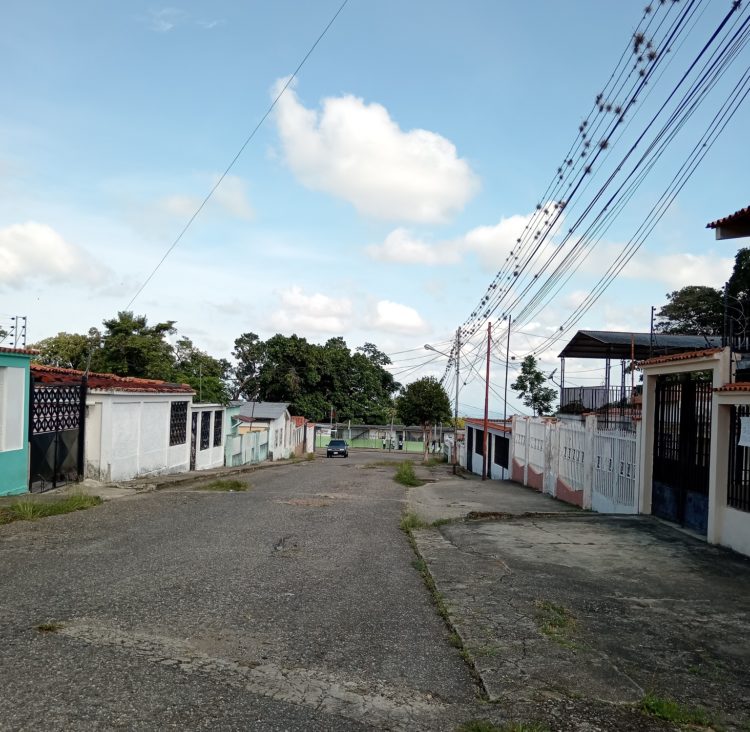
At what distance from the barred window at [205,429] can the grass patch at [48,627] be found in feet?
71.3

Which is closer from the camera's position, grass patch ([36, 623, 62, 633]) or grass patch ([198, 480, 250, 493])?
grass patch ([36, 623, 62, 633])

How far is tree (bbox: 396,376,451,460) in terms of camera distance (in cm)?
5297

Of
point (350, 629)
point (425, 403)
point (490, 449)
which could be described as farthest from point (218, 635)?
point (425, 403)

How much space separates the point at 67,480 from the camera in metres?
16.4

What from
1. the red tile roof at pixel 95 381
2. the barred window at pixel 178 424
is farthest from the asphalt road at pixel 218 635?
the barred window at pixel 178 424

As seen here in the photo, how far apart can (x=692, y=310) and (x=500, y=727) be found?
39209 mm

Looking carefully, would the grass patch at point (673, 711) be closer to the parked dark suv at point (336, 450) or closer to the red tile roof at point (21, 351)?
the red tile roof at point (21, 351)

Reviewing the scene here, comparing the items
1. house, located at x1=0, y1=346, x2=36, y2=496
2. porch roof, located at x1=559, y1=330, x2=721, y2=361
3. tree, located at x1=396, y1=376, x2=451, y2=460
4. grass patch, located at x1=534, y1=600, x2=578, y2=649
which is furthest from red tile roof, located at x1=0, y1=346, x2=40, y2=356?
tree, located at x1=396, y1=376, x2=451, y2=460

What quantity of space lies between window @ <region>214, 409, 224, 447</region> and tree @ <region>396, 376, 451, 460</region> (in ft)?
82.1

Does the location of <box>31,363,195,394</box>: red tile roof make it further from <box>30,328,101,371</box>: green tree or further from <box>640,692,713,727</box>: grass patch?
<box>30,328,101,371</box>: green tree

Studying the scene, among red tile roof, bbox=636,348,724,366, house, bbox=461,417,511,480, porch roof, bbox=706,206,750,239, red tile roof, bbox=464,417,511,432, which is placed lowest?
house, bbox=461,417,511,480

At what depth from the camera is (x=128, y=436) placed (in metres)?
19.0

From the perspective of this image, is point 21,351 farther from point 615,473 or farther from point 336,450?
point 336,450

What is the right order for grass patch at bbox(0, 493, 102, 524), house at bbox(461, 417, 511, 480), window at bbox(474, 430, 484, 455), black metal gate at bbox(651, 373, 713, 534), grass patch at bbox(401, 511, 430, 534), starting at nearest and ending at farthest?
black metal gate at bbox(651, 373, 713, 534), grass patch at bbox(0, 493, 102, 524), grass patch at bbox(401, 511, 430, 534), house at bbox(461, 417, 511, 480), window at bbox(474, 430, 484, 455)
